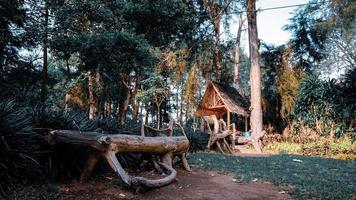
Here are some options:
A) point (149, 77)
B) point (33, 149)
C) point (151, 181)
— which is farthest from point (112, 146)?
point (149, 77)

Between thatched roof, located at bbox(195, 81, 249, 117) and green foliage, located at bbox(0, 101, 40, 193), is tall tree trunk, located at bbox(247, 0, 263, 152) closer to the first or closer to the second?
thatched roof, located at bbox(195, 81, 249, 117)

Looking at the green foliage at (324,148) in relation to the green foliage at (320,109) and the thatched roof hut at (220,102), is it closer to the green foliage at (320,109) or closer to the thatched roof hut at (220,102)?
the green foliage at (320,109)

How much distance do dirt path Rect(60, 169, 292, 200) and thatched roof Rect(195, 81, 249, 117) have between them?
1370 centimetres

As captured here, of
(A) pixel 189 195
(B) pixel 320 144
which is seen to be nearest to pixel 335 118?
(B) pixel 320 144

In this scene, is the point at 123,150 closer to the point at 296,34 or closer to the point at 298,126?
the point at 298,126

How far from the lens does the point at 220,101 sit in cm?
2225

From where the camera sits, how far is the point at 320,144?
17406mm

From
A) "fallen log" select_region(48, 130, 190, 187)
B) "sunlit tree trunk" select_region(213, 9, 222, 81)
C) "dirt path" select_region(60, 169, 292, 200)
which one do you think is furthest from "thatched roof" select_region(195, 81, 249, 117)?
"fallen log" select_region(48, 130, 190, 187)

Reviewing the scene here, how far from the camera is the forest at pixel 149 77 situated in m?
6.30

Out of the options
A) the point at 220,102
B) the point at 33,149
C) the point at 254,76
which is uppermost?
the point at 254,76

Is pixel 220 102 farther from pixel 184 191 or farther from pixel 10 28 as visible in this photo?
pixel 184 191

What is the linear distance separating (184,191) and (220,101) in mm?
16627

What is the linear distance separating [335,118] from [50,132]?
18317 mm

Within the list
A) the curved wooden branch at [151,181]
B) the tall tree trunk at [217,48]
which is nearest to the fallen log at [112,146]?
the curved wooden branch at [151,181]
